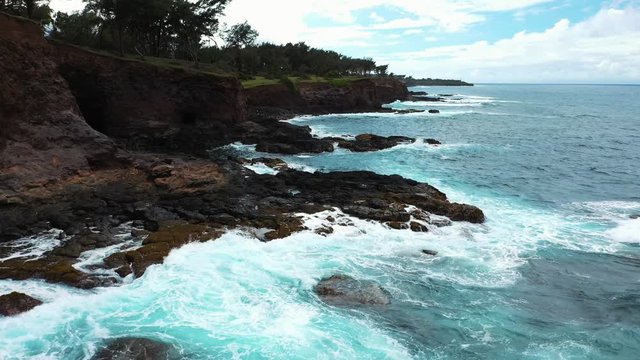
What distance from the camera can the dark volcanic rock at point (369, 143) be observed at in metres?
41.3

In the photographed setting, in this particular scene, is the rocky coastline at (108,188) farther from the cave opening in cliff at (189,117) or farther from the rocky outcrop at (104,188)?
the cave opening in cliff at (189,117)

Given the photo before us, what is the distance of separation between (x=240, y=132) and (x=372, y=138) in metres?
12.5

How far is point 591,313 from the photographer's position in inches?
584

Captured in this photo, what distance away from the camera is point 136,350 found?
11.6 metres

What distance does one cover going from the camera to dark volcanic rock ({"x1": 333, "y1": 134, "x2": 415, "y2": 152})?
136ft

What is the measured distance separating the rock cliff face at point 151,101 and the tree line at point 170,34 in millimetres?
7072

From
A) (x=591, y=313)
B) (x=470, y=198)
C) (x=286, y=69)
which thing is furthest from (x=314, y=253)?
(x=286, y=69)

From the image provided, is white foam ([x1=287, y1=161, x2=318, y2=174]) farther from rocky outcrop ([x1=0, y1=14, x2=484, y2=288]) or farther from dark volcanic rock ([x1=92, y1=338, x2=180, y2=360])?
dark volcanic rock ([x1=92, y1=338, x2=180, y2=360])

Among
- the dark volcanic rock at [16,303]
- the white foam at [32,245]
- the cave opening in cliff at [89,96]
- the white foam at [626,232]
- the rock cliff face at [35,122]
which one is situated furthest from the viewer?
the cave opening in cliff at [89,96]

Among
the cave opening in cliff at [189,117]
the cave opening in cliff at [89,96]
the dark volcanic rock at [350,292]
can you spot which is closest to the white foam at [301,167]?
the cave opening in cliff at [189,117]

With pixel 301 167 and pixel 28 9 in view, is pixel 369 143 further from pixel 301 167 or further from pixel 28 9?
pixel 28 9

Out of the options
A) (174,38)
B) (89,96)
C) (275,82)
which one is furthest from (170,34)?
(89,96)

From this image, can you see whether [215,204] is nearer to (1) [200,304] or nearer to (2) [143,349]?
(1) [200,304]

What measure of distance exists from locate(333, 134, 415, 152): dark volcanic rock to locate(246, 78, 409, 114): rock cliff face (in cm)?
Result: 2302
